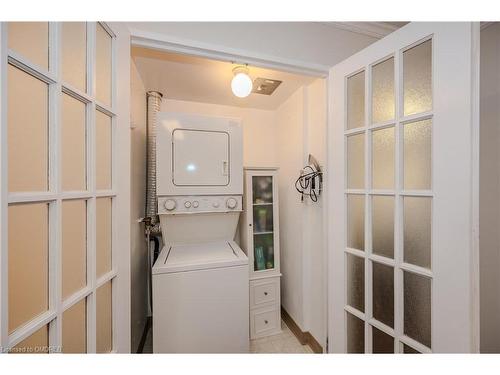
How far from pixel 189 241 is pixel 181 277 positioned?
0.43m

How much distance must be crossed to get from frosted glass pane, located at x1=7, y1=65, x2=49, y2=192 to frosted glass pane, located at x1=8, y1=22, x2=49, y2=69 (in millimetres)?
57

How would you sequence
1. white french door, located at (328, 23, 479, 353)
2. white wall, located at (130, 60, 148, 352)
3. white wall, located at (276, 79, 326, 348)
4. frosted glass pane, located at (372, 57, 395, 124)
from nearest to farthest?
white french door, located at (328, 23, 479, 353), frosted glass pane, located at (372, 57, 395, 124), white wall, located at (130, 60, 148, 352), white wall, located at (276, 79, 326, 348)

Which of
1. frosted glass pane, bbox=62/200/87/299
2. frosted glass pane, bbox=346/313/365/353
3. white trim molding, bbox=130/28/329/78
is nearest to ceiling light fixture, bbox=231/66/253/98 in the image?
white trim molding, bbox=130/28/329/78

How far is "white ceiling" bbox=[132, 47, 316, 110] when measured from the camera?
55.7 inches

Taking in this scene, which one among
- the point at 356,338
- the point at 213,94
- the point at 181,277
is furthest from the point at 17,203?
the point at 213,94

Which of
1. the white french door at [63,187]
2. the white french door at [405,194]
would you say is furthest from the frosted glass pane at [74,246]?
the white french door at [405,194]

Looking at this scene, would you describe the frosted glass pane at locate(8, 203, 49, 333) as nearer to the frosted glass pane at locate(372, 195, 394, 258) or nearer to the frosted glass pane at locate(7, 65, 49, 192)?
the frosted glass pane at locate(7, 65, 49, 192)

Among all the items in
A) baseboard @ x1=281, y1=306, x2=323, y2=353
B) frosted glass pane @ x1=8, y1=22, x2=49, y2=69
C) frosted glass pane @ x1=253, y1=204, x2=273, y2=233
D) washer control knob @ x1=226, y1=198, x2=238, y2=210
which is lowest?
baseboard @ x1=281, y1=306, x2=323, y2=353

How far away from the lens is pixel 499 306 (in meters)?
1.20

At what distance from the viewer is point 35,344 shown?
552mm

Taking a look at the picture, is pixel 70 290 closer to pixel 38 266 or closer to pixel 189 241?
pixel 38 266

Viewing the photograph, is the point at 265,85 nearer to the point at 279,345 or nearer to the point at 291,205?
the point at 291,205

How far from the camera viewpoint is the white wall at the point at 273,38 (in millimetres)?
1058

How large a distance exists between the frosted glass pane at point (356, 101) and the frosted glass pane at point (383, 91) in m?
0.06
